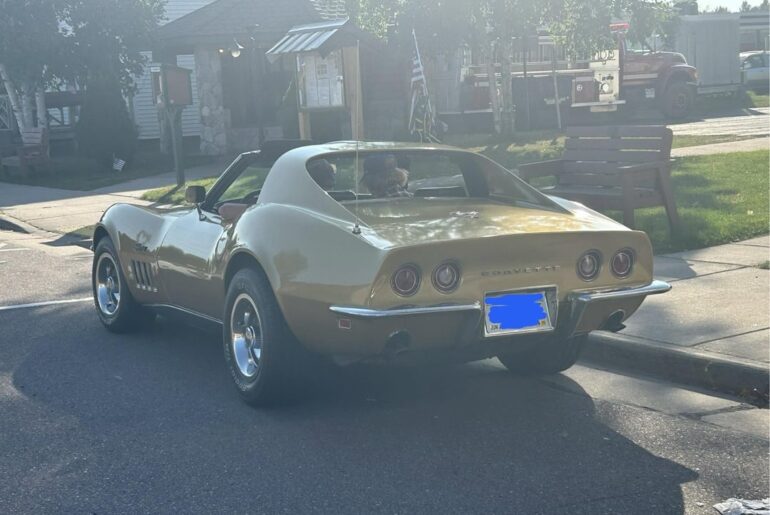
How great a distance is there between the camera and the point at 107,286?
7.41m

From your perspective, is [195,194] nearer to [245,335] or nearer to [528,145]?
[245,335]

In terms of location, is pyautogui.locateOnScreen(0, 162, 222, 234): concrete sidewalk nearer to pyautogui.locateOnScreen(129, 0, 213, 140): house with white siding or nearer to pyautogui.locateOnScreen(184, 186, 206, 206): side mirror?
pyautogui.locateOnScreen(184, 186, 206, 206): side mirror

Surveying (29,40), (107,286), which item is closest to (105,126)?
(29,40)

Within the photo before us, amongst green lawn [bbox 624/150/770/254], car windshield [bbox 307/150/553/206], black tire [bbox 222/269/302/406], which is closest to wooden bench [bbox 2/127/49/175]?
green lawn [bbox 624/150/770/254]

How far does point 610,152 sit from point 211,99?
52.5 feet

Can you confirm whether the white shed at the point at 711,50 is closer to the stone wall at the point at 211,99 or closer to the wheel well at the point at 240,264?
the stone wall at the point at 211,99

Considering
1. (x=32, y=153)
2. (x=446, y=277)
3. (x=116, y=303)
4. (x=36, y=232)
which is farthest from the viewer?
(x=32, y=153)

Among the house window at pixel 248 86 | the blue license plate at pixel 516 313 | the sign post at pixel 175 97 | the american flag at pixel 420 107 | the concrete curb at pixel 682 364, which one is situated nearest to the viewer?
the blue license plate at pixel 516 313

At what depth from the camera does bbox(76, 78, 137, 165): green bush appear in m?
23.4

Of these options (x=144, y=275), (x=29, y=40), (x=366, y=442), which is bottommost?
(x=366, y=442)

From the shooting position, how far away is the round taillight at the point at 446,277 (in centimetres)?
471

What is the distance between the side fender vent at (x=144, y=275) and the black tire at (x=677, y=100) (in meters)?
21.0

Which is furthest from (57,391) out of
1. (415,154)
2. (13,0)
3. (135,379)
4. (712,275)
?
(13,0)

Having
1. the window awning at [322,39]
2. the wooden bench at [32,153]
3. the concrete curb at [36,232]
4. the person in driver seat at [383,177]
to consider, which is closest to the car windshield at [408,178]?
the person in driver seat at [383,177]
